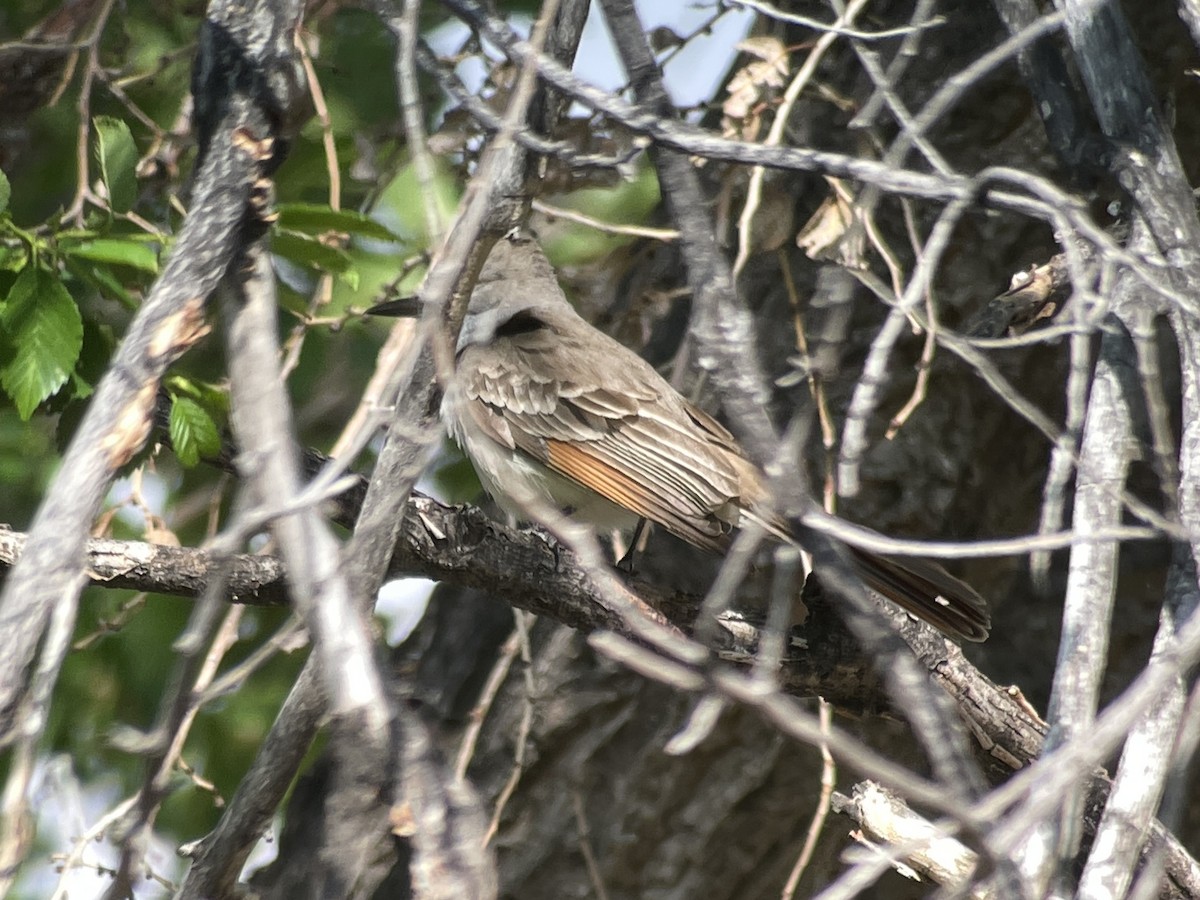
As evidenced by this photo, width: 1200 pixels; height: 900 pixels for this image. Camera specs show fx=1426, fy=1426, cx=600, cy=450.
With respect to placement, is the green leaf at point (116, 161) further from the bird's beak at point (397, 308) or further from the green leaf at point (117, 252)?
the bird's beak at point (397, 308)

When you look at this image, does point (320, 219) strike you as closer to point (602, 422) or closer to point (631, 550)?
point (602, 422)

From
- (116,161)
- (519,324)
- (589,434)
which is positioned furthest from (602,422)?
(116,161)

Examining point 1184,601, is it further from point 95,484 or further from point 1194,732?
point 95,484

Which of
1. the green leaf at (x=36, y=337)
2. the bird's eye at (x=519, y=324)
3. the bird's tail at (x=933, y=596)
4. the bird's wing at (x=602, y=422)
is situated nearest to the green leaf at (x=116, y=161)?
the green leaf at (x=36, y=337)

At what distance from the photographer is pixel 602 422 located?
4.62m

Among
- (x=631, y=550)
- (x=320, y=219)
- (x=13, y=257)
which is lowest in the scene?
(x=631, y=550)

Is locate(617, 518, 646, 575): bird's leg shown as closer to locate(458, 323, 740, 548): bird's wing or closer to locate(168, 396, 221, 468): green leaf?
locate(458, 323, 740, 548): bird's wing

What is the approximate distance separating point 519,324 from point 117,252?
2.02 metres

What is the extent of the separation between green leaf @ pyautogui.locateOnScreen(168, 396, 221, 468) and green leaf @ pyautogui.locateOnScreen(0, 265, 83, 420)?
0.91 feet

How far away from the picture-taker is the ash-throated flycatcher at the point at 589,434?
14.1 ft

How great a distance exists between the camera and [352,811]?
227 cm

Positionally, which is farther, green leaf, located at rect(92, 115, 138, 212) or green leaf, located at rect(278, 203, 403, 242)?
green leaf, located at rect(278, 203, 403, 242)

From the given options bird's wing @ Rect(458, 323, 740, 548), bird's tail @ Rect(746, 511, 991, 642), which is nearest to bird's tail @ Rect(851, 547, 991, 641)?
bird's tail @ Rect(746, 511, 991, 642)

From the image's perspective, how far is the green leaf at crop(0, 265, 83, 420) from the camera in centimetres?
321
